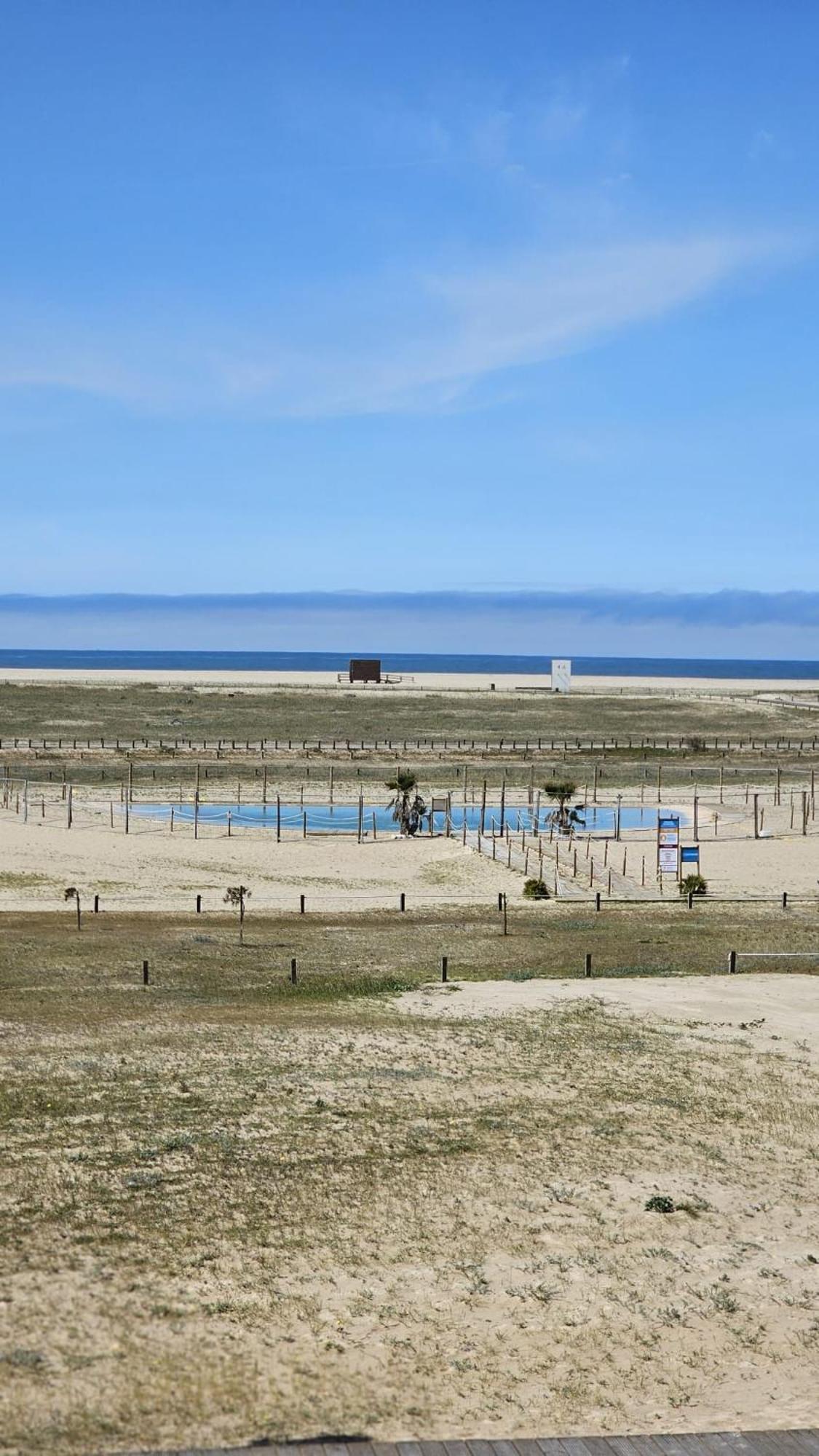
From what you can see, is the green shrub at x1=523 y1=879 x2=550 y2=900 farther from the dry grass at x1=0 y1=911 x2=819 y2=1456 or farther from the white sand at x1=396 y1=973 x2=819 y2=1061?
the dry grass at x1=0 y1=911 x2=819 y2=1456

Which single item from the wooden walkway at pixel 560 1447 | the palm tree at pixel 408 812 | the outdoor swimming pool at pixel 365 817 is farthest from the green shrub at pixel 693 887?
the wooden walkway at pixel 560 1447

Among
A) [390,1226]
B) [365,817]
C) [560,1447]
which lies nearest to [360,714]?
[365,817]

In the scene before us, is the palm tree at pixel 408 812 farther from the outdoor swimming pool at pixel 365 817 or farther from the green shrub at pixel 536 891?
the green shrub at pixel 536 891

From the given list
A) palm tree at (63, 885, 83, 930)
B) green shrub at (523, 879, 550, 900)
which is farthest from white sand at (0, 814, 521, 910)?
palm tree at (63, 885, 83, 930)

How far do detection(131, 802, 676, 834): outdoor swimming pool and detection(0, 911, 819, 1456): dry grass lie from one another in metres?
35.2

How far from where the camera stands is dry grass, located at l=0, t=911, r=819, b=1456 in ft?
35.3

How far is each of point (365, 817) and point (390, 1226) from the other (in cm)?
5012

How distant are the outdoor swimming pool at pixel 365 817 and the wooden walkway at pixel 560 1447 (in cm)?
4614

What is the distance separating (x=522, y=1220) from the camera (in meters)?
14.6

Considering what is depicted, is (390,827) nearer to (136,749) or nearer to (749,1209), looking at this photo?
(136,749)

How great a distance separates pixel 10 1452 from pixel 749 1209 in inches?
349

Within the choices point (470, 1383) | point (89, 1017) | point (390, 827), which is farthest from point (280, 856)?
point (470, 1383)

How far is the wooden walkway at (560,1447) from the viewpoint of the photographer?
9414 millimetres

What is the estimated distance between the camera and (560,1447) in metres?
9.53
